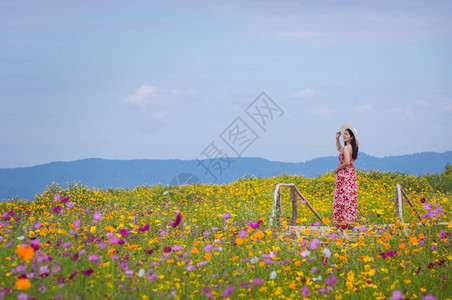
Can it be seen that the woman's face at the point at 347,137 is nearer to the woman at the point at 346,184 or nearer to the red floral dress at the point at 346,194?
the woman at the point at 346,184

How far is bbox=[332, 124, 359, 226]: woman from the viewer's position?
10953 mm

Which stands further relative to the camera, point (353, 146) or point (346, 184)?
point (346, 184)

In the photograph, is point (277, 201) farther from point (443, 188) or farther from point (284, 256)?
point (443, 188)

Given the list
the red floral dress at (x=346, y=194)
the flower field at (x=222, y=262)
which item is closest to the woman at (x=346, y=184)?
the red floral dress at (x=346, y=194)

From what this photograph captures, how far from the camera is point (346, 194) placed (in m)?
11.3

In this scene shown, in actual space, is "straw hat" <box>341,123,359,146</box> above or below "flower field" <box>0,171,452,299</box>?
above

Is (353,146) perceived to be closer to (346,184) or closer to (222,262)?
(346,184)

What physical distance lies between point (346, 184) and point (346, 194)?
9.6 inches

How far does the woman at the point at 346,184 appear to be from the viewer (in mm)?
10953

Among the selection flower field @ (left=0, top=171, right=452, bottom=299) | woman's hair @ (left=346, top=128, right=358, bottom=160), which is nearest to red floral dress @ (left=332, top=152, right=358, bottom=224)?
woman's hair @ (left=346, top=128, right=358, bottom=160)

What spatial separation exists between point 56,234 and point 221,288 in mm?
4470

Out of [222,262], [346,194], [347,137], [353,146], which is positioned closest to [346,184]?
[346,194]

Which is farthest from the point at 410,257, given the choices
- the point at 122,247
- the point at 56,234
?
the point at 56,234

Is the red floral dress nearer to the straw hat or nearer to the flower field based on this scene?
the straw hat
